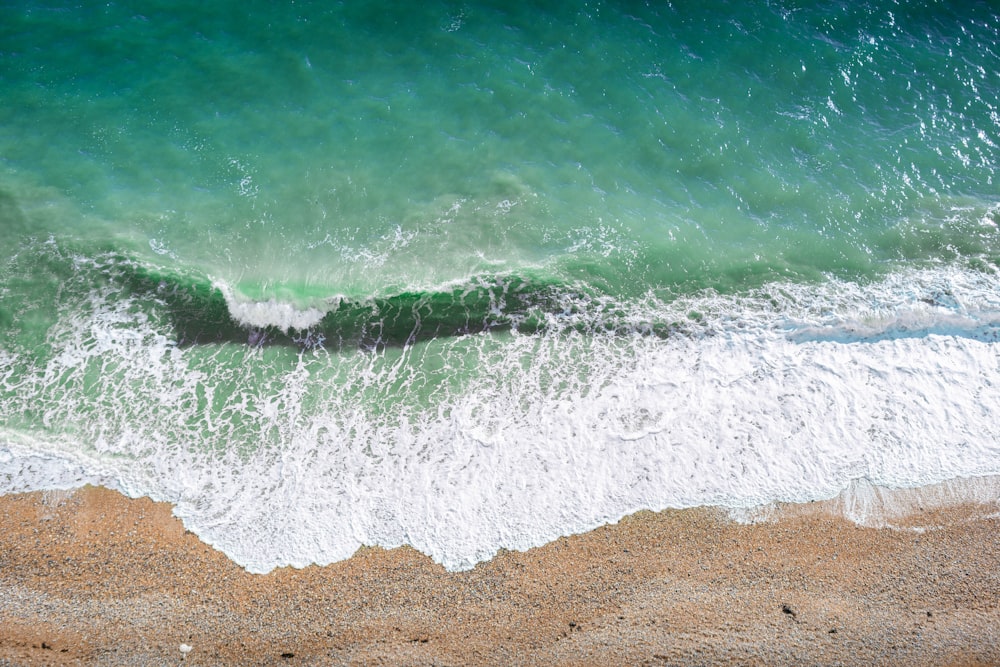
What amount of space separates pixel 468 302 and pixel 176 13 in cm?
1009

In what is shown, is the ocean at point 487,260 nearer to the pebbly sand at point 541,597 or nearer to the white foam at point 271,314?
the white foam at point 271,314

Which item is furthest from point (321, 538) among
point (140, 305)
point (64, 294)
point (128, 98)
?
point (128, 98)

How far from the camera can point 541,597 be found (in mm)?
9055

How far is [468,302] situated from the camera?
461 inches

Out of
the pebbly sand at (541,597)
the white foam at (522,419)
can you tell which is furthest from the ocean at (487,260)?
the pebbly sand at (541,597)

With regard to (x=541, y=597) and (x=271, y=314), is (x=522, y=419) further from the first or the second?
(x=271, y=314)

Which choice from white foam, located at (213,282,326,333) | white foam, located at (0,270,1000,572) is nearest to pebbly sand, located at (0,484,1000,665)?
white foam, located at (0,270,1000,572)

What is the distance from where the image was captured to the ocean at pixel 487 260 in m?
10.1

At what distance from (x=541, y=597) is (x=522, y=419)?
289cm

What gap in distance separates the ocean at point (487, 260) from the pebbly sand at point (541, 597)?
16.3 inches

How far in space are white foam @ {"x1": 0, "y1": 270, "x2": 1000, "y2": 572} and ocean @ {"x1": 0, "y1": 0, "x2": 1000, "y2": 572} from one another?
5 centimetres

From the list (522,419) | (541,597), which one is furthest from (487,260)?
(541,597)

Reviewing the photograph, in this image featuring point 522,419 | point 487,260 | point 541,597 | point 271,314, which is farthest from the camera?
point 487,260

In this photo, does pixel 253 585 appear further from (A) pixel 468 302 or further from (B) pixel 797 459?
(B) pixel 797 459
